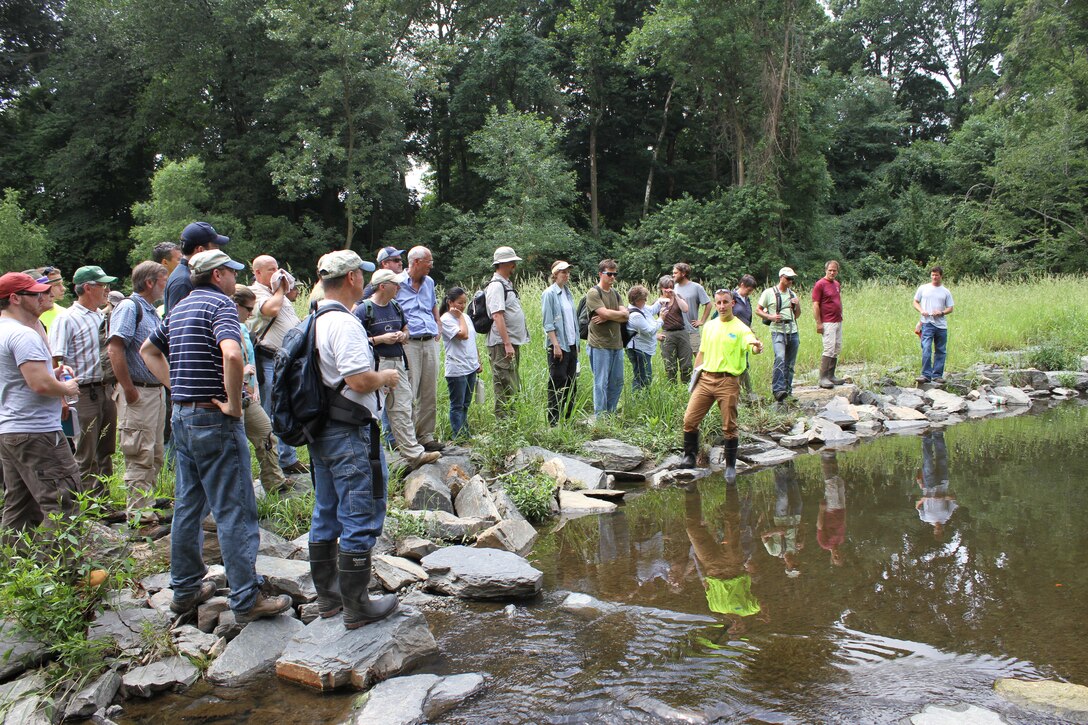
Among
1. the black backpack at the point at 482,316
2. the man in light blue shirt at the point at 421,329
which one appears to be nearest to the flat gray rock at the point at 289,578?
the man in light blue shirt at the point at 421,329

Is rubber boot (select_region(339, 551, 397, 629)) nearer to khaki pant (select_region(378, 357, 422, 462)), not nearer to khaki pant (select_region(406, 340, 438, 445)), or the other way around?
khaki pant (select_region(378, 357, 422, 462))

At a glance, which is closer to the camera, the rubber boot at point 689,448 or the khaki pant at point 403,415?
the khaki pant at point 403,415

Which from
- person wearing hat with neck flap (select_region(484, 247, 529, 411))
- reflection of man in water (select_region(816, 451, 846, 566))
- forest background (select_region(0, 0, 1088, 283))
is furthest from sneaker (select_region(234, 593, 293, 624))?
forest background (select_region(0, 0, 1088, 283))

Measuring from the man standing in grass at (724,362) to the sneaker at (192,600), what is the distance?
493 cm

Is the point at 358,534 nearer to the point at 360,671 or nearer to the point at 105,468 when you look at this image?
the point at 360,671

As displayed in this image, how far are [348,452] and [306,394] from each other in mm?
359

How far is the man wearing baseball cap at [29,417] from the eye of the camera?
164 inches

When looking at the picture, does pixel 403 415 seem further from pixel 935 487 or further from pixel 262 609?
pixel 935 487

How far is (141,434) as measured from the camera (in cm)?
525

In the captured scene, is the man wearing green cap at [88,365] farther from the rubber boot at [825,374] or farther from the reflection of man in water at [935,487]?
the rubber boot at [825,374]

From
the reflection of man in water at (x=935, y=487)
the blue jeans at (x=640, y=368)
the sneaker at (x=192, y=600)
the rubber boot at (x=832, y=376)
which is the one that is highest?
the blue jeans at (x=640, y=368)

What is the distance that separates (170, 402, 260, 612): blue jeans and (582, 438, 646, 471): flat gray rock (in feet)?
14.7

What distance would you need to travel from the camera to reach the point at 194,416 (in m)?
3.86

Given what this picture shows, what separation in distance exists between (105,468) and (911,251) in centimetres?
3111
